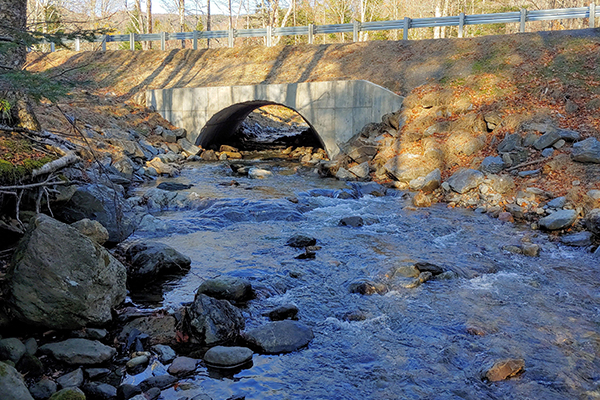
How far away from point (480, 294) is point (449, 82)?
1181 cm

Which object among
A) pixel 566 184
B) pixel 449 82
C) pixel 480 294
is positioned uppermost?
pixel 449 82

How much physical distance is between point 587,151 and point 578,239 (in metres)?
3.25

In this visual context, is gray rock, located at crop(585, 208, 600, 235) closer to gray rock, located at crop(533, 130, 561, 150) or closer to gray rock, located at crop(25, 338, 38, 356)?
gray rock, located at crop(533, 130, 561, 150)

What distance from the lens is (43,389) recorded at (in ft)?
13.1

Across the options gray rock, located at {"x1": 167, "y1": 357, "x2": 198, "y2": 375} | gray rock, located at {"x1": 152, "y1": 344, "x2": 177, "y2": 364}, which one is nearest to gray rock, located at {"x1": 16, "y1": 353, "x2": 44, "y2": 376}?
gray rock, located at {"x1": 152, "y1": 344, "x2": 177, "y2": 364}

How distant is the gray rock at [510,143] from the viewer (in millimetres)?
12641

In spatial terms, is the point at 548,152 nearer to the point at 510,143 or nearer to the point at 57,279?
the point at 510,143

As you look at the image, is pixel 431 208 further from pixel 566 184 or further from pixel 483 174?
pixel 566 184

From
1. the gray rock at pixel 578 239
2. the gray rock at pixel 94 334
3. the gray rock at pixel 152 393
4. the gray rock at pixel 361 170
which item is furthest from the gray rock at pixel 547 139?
the gray rock at pixel 152 393

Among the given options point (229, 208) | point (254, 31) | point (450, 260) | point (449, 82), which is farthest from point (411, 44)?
point (450, 260)

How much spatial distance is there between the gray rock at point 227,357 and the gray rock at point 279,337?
23cm

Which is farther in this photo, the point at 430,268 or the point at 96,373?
the point at 430,268

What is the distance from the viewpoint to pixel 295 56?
22.1 metres

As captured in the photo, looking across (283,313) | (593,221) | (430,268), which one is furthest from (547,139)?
(283,313)
